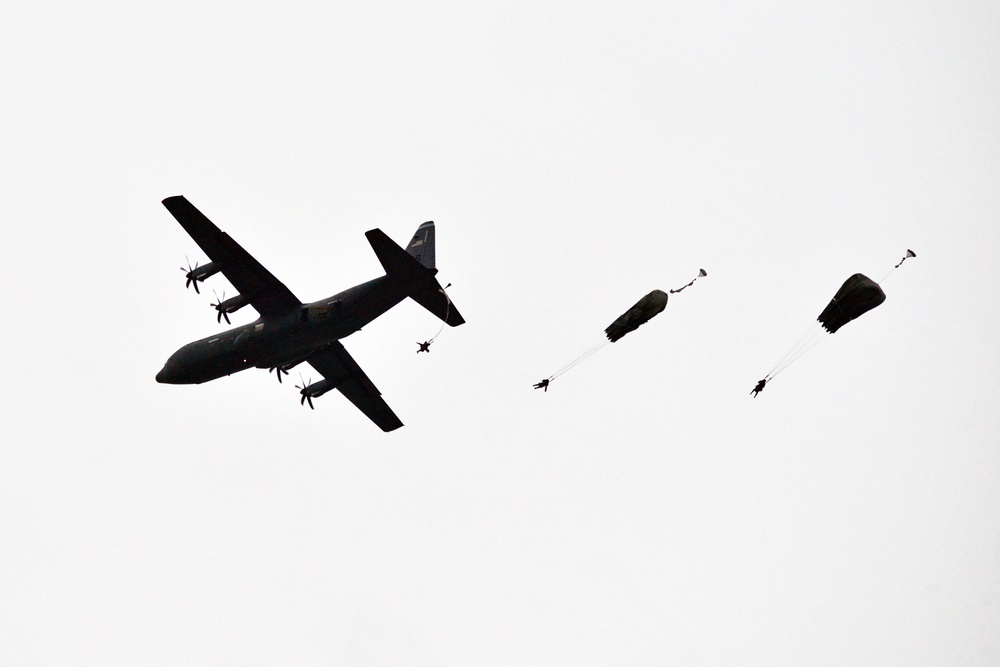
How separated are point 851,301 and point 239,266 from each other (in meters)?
21.9

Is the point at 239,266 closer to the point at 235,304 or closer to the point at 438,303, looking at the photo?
the point at 235,304

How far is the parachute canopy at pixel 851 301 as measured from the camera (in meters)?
31.8

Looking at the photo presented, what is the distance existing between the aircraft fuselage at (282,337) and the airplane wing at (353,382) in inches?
109

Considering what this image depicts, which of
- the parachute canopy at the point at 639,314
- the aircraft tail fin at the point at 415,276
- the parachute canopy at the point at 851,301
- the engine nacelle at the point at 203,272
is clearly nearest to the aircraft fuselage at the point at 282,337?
the aircraft tail fin at the point at 415,276

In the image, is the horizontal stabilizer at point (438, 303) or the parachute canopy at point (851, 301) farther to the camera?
the horizontal stabilizer at point (438, 303)

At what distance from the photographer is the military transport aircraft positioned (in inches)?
1438

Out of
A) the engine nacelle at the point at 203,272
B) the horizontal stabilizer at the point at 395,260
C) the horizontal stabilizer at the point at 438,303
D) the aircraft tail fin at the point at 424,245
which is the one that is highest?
the engine nacelle at the point at 203,272

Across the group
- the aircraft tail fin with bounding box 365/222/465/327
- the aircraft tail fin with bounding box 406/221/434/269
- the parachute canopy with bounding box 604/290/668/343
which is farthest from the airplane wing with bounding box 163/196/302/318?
the parachute canopy with bounding box 604/290/668/343

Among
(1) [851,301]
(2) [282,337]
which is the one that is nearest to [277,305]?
(2) [282,337]

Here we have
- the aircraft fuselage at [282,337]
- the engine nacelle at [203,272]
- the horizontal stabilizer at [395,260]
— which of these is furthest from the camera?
the engine nacelle at [203,272]

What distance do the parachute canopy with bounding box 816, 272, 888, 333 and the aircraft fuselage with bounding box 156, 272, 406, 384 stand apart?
1447cm

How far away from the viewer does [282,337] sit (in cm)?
3909

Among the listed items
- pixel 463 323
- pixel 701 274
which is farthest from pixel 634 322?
pixel 463 323

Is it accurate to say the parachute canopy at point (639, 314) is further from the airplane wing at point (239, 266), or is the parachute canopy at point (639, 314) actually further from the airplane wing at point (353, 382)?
the airplane wing at point (353, 382)
